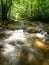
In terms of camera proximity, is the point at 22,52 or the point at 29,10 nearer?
the point at 22,52

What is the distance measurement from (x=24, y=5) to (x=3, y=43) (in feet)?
73.1

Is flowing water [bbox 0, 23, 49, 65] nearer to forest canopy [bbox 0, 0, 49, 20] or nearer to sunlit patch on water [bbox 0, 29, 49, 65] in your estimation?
sunlit patch on water [bbox 0, 29, 49, 65]

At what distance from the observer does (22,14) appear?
108 feet

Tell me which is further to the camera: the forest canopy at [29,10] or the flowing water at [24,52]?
the forest canopy at [29,10]

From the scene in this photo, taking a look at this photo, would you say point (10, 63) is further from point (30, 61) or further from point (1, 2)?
point (1, 2)

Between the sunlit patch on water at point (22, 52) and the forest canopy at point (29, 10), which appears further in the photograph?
the forest canopy at point (29, 10)

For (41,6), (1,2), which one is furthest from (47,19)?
(1,2)

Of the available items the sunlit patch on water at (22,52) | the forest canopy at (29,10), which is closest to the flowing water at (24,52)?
the sunlit patch on water at (22,52)

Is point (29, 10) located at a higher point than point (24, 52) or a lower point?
lower

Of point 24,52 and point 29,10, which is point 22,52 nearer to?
point 24,52

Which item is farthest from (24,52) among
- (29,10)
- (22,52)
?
(29,10)

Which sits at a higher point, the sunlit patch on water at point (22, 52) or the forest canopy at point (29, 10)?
the sunlit patch on water at point (22, 52)

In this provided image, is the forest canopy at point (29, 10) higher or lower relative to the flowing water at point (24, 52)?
lower

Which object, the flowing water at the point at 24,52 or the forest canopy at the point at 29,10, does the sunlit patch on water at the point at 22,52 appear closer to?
the flowing water at the point at 24,52
